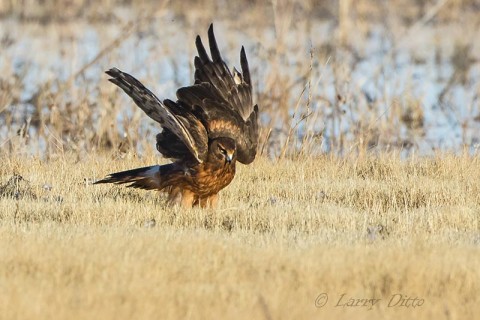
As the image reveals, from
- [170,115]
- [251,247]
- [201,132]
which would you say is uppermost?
[170,115]

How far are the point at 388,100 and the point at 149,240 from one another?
6.95 meters

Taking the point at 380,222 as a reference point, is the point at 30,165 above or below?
above

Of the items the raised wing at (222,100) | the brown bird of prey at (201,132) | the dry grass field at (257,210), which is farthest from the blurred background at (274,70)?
the brown bird of prey at (201,132)

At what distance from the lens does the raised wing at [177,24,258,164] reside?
7613mm

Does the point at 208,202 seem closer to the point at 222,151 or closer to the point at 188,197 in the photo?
the point at 188,197

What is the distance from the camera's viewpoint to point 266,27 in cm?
1769

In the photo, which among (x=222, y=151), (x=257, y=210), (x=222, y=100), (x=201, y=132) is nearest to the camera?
(x=257, y=210)

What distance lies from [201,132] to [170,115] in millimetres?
496

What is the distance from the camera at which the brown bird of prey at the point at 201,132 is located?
7.17 m

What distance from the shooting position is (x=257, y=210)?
718 centimetres

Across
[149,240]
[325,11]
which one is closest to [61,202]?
[149,240]

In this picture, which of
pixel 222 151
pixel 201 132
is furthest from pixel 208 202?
pixel 201 132

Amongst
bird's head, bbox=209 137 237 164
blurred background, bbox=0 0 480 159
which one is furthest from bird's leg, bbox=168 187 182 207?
blurred background, bbox=0 0 480 159

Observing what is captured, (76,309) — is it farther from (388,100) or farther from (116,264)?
(388,100)
